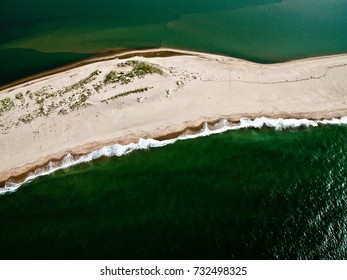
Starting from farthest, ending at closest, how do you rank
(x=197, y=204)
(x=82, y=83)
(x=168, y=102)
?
(x=82, y=83) → (x=168, y=102) → (x=197, y=204)

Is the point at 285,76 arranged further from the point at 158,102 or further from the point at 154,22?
the point at 154,22

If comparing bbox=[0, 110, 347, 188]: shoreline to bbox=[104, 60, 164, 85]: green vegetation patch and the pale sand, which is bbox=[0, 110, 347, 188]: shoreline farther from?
bbox=[104, 60, 164, 85]: green vegetation patch

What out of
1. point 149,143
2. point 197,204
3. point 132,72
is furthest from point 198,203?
point 132,72

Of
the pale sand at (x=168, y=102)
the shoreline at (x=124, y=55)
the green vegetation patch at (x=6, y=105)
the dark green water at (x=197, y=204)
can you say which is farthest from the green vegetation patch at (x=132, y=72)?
the green vegetation patch at (x=6, y=105)

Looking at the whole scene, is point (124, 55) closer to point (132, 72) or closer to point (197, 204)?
point (132, 72)

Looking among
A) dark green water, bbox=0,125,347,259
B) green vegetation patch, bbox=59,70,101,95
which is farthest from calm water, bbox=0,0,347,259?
green vegetation patch, bbox=59,70,101,95

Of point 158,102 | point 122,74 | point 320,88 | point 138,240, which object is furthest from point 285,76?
point 138,240
